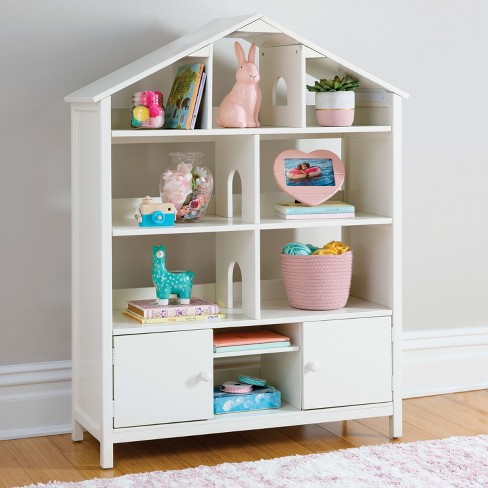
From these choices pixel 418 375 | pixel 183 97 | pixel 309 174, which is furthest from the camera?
pixel 418 375

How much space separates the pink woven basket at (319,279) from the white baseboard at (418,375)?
0.58 metres

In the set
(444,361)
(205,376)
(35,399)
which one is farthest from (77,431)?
(444,361)

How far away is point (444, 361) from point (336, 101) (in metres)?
1.04

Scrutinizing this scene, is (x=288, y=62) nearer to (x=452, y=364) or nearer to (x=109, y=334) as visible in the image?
(x=109, y=334)

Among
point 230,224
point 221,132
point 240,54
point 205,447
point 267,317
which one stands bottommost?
point 205,447

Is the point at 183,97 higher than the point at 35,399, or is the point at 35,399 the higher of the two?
the point at 183,97

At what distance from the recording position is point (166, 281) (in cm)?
247

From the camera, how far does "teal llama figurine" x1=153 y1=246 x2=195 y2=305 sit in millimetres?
2471

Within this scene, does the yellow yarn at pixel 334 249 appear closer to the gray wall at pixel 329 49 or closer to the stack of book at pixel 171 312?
the stack of book at pixel 171 312

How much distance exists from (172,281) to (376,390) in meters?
0.63

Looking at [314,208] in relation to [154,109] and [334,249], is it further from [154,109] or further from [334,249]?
[154,109]

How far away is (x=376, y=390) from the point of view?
261cm

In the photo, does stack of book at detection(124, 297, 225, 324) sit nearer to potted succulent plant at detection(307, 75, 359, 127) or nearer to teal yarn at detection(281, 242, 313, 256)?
teal yarn at detection(281, 242, 313, 256)

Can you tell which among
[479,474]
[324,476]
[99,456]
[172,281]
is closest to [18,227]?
[172,281]
